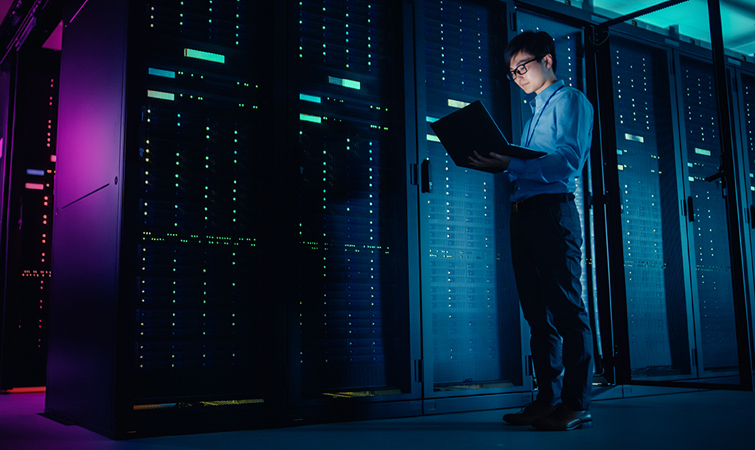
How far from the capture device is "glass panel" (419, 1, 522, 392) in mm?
2846

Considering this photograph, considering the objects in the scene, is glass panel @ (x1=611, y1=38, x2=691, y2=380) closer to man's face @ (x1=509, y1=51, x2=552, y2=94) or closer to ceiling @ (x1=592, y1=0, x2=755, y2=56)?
ceiling @ (x1=592, y1=0, x2=755, y2=56)

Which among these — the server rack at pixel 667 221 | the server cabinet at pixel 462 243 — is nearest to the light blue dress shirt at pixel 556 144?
the server cabinet at pixel 462 243

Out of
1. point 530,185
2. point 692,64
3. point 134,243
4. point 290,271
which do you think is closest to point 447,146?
point 530,185

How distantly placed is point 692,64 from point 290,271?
11.4 feet

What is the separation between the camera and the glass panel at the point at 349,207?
2.54m

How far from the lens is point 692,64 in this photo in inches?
166

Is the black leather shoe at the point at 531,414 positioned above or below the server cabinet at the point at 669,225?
below

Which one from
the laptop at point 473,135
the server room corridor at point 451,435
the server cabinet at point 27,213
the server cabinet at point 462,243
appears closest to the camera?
the server room corridor at point 451,435

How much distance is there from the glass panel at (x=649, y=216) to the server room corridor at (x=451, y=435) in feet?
2.96

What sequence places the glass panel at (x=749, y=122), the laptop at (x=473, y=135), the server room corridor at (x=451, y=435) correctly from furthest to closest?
the glass panel at (x=749, y=122)
the laptop at (x=473, y=135)
the server room corridor at (x=451, y=435)

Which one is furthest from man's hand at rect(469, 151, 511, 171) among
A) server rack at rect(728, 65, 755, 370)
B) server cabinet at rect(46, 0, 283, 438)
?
server rack at rect(728, 65, 755, 370)

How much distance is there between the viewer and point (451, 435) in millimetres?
2123

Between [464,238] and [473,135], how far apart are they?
2.75 feet

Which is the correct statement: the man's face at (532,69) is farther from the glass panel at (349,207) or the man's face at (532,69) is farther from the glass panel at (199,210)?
the glass panel at (199,210)
